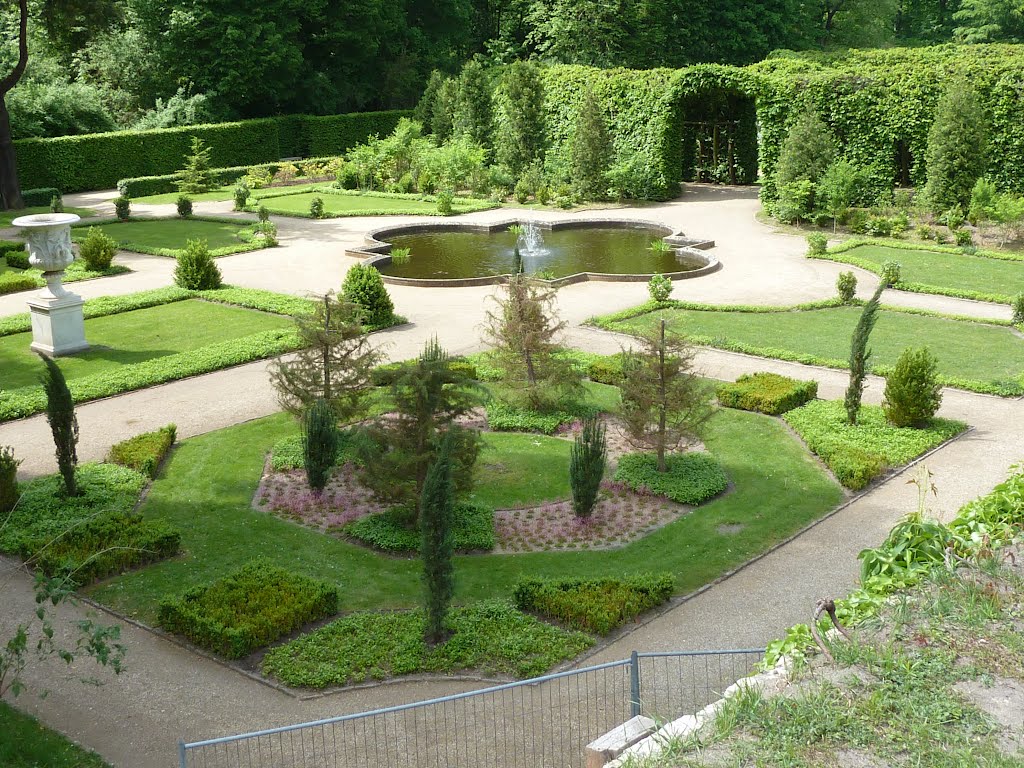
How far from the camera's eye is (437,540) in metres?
9.04

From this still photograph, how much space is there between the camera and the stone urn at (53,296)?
1773cm

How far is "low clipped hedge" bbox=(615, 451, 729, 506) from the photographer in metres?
12.9

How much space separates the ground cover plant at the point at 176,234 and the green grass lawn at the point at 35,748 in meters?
19.5

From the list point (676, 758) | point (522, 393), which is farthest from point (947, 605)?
point (522, 393)

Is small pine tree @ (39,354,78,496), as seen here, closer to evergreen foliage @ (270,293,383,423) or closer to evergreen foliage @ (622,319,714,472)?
evergreen foliage @ (270,293,383,423)

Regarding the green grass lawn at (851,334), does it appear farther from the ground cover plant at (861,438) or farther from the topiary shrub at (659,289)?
the ground cover plant at (861,438)

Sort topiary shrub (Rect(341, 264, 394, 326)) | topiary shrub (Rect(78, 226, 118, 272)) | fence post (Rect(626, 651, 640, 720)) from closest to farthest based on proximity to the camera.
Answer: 1. fence post (Rect(626, 651, 640, 720))
2. topiary shrub (Rect(341, 264, 394, 326))
3. topiary shrub (Rect(78, 226, 118, 272))

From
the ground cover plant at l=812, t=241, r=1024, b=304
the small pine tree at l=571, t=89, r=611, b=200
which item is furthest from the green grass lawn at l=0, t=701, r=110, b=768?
the small pine tree at l=571, t=89, r=611, b=200

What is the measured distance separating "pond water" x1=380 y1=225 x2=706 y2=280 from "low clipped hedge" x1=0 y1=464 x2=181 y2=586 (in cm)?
1293

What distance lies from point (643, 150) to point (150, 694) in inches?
1166

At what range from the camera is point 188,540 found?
11781 mm

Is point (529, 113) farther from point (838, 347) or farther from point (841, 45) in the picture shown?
point (841, 45)

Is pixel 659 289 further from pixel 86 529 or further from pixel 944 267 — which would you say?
pixel 86 529

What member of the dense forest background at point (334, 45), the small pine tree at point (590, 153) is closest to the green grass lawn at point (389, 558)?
the small pine tree at point (590, 153)
